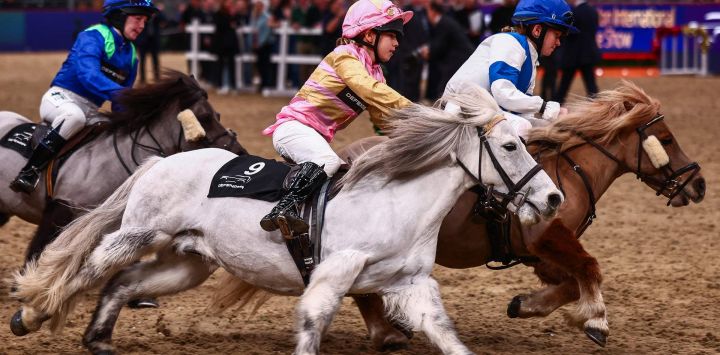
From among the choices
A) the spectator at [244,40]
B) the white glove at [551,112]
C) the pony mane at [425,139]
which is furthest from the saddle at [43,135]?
the spectator at [244,40]

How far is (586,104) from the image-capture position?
633cm

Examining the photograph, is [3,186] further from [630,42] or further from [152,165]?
[630,42]

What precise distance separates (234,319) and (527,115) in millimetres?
2098

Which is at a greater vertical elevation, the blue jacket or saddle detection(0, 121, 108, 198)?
the blue jacket

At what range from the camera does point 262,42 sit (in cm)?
2077

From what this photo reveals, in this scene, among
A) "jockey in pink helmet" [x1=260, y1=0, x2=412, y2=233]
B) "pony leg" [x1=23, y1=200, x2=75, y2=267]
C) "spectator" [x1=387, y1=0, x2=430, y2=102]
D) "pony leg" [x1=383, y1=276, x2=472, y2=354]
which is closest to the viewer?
"pony leg" [x1=383, y1=276, x2=472, y2=354]

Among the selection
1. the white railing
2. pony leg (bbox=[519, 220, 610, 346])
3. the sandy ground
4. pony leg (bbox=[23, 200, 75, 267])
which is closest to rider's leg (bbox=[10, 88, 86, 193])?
pony leg (bbox=[23, 200, 75, 267])

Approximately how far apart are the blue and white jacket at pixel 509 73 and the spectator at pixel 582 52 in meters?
8.37

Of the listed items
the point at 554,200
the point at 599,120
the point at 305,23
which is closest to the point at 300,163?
the point at 554,200

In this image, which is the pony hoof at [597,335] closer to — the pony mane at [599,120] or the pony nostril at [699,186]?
the pony mane at [599,120]

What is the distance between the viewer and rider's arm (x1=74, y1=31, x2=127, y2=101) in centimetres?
702

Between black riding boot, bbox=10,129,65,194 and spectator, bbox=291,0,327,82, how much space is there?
13.7 meters

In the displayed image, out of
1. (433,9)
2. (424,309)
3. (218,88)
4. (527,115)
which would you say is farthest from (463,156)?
(218,88)

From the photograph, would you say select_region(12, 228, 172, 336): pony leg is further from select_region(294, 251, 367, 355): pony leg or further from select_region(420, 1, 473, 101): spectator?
select_region(420, 1, 473, 101): spectator
